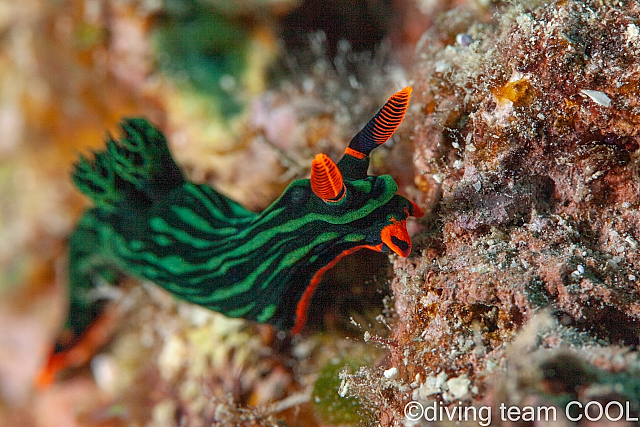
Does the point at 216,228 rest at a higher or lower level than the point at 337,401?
higher

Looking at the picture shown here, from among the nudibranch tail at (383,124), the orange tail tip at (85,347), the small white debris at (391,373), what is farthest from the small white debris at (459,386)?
the orange tail tip at (85,347)

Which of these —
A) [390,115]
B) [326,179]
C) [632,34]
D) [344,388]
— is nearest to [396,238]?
[326,179]

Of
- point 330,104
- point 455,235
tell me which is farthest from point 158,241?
point 455,235

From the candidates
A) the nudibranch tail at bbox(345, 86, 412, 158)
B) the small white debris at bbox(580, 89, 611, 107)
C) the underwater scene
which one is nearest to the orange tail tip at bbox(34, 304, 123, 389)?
the underwater scene

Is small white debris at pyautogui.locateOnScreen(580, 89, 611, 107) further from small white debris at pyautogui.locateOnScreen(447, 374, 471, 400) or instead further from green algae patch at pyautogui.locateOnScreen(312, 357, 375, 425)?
green algae patch at pyautogui.locateOnScreen(312, 357, 375, 425)

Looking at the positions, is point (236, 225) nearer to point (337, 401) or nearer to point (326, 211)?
point (326, 211)

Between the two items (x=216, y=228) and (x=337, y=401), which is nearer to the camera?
(x=337, y=401)

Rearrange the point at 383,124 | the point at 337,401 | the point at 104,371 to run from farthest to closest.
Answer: the point at 104,371 < the point at 337,401 < the point at 383,124

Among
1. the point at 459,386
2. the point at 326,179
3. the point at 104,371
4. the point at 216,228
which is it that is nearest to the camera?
the point at 459,386
